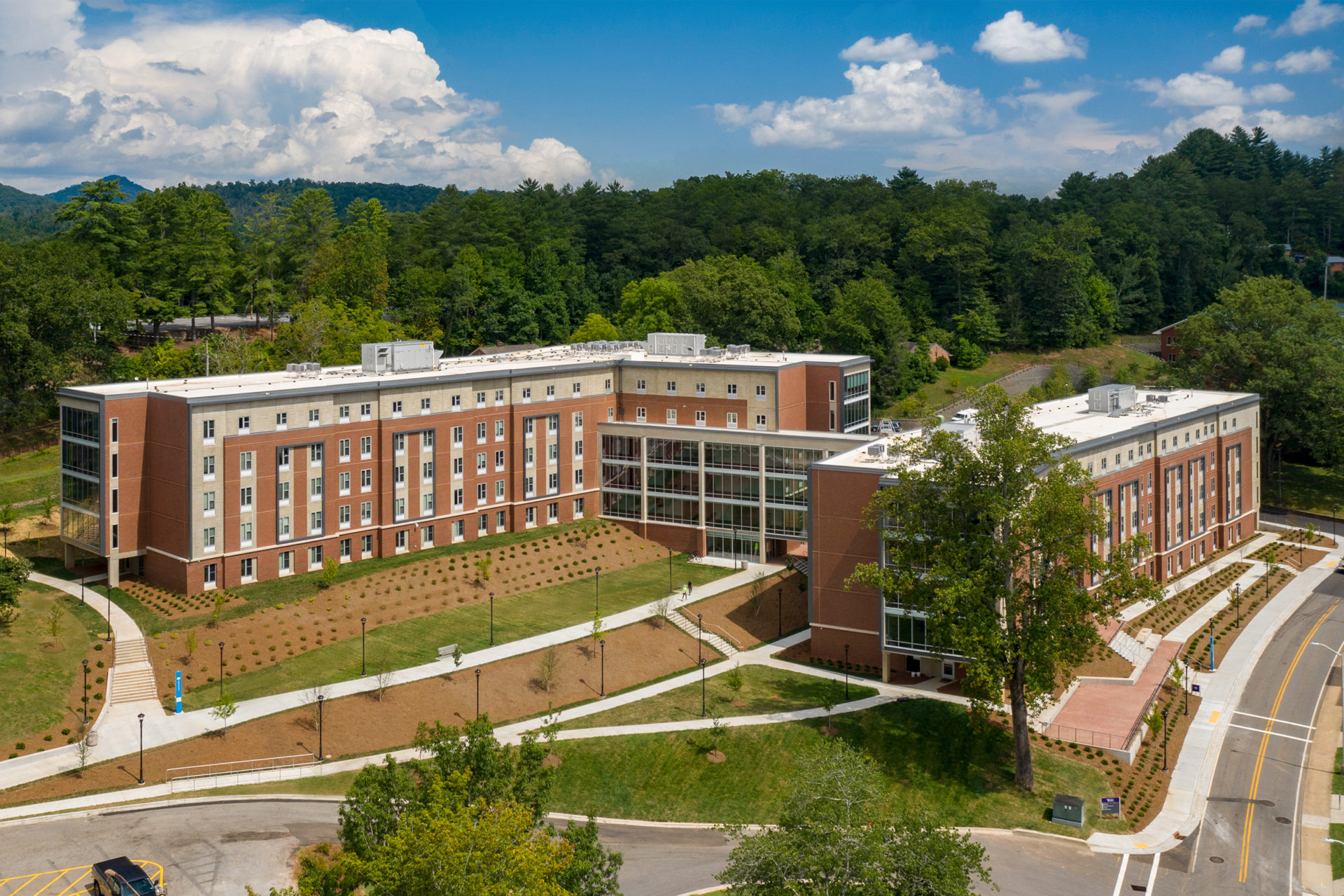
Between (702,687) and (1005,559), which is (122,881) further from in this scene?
(1005,559)

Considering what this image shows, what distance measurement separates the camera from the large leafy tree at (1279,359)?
95.3m

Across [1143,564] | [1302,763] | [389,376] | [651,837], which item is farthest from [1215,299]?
[651,837]

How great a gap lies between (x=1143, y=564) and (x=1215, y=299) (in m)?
97.5

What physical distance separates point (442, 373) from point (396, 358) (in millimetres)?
3184

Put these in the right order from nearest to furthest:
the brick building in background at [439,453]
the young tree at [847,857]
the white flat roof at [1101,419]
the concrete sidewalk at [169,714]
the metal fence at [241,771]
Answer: the young tree at [847,857] < the metal fence at [241,771] < the concrete sidewalk at [169,714] < the white flat roof at [1101,419] < the brick building in background at [439,453]

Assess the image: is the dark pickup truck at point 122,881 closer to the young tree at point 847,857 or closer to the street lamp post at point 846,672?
the young tree at point 847,857

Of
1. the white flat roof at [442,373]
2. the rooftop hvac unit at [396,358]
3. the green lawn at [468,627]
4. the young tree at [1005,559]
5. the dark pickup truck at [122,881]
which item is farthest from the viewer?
the rooftop hvac unit at [396,358]

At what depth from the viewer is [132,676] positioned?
53.8m

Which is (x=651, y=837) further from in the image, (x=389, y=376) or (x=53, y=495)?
(x=53, y=495)

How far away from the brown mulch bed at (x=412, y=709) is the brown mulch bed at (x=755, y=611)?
2.92m

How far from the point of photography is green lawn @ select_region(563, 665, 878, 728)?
179 ft

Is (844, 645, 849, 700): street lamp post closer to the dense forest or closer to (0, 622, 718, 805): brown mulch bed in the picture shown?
(0, 622, 718, 805): brown mulch bed

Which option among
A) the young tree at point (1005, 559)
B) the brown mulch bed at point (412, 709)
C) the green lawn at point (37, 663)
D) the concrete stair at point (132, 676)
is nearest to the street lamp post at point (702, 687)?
the brown mulch bed at point (412, 709)

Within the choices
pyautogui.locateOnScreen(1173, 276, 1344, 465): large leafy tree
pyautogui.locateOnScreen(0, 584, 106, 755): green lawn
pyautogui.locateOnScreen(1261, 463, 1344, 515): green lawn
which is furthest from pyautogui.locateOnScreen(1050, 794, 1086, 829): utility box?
pyautogui.locateOnScreen(1261, 463, 1344, 515): green lawn
